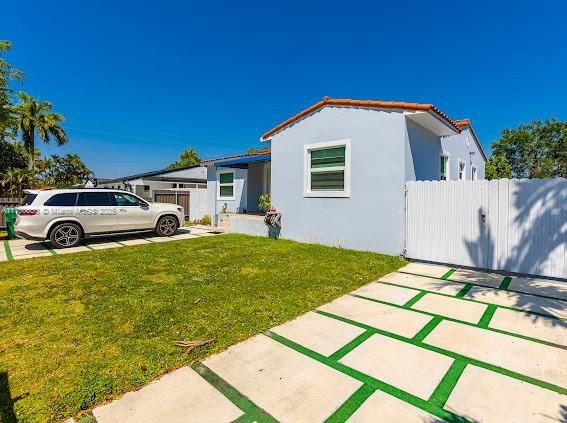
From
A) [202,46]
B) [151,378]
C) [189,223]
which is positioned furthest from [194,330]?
[202,46]

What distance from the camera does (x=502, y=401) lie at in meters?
2.11

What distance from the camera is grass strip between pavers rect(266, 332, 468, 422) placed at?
2.00 metres

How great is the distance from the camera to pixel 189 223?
1516 cm

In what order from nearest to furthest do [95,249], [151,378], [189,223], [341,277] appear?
[151,378]
[341,277]
[95,249]
[189,223]

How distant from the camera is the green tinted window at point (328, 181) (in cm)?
809

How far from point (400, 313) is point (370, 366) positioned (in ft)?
4.79

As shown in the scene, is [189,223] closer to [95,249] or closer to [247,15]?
[95,249]

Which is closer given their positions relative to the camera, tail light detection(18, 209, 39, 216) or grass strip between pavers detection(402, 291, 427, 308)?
grass strip between pavers detection(402, 291, 427, 308)

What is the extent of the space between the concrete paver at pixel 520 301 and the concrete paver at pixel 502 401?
2.19 meters

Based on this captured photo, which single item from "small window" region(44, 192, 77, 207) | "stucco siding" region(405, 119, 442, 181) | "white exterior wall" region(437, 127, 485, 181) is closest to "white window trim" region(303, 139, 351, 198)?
"stucco siding" region(405, 119, 442, 181)

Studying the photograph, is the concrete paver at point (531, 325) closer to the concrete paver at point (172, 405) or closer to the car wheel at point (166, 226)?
the concrete paver at point (172, 405)

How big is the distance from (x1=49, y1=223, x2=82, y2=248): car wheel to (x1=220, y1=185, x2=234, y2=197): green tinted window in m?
6.47

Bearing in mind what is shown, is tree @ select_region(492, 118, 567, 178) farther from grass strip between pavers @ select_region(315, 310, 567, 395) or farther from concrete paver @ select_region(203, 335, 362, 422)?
concrete paver @ select_region(203, 335, 362, 422)

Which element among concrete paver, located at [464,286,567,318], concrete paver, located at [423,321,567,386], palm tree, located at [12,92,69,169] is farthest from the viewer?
palm tree, located at [12,92,69,169]
